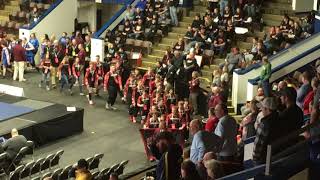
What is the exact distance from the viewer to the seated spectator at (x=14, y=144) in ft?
50.1

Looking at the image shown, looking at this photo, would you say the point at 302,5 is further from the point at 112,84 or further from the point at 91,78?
the point at 91,78

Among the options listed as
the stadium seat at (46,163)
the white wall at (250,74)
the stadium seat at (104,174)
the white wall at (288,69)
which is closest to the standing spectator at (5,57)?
the white wall at (250,74)

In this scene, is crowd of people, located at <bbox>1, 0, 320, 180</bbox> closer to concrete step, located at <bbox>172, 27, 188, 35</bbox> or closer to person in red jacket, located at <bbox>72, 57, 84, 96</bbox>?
person in red jacket, located at <bbox>72, 57, 84, 96</bbox>

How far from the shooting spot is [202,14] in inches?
1003

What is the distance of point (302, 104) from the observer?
47.1 ft

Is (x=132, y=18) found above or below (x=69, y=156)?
above

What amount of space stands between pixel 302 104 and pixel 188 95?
6017 millimetres

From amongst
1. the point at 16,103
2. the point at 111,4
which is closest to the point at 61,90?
the point at 16,103

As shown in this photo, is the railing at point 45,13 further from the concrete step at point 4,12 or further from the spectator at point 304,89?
the spectator at point 304,89

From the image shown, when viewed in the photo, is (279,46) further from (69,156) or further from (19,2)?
(19,2)

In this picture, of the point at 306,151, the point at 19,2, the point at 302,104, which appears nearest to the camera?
the point at 306,151

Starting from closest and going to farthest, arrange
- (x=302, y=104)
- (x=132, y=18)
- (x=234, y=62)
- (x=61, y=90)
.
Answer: (x=302, y=104) → (x=234, y=62) → (x=61, y=90) → (x=132, y=18)

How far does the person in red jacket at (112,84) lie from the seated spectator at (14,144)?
18.1ft

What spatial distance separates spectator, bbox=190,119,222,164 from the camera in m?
9.69
